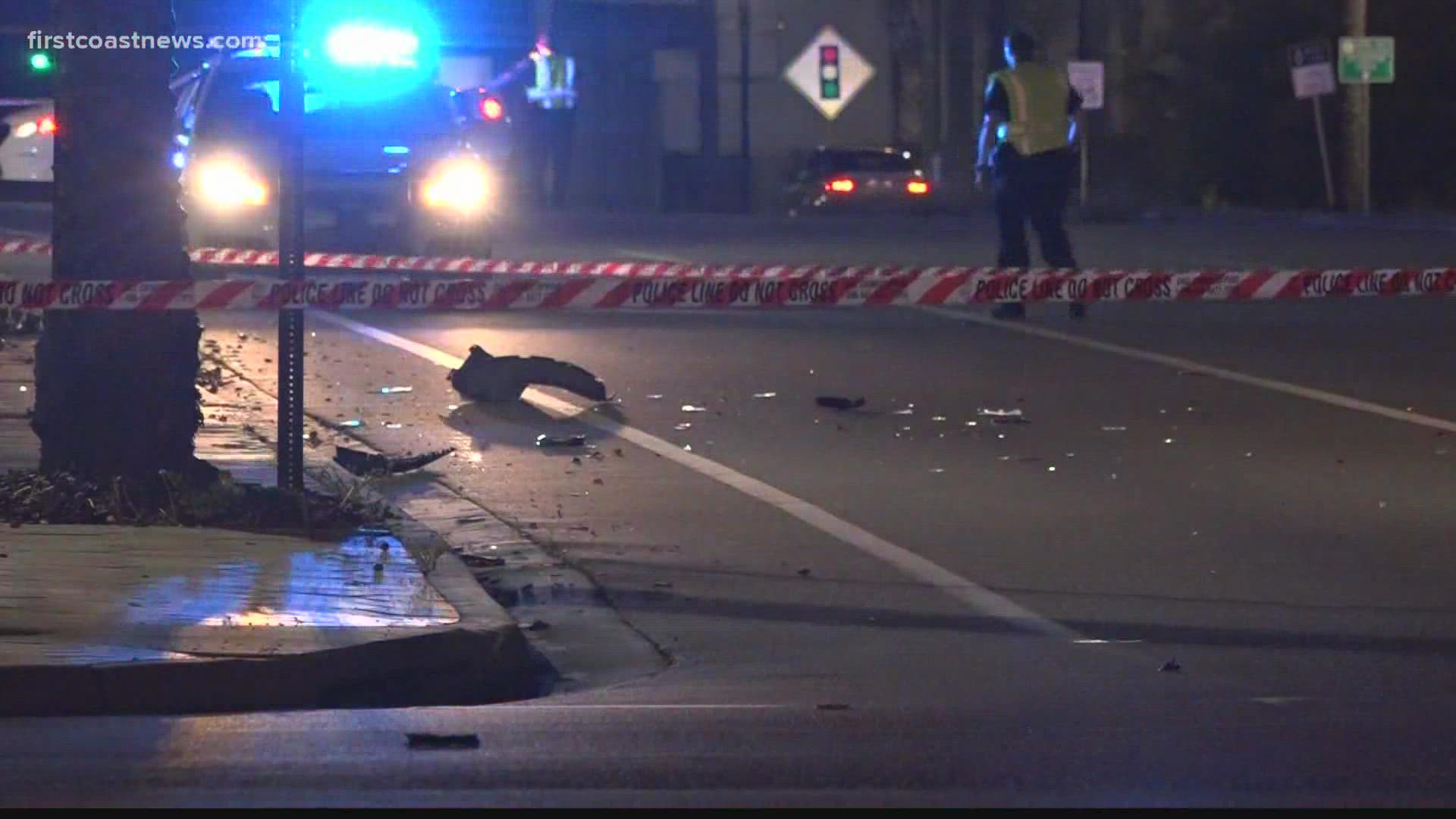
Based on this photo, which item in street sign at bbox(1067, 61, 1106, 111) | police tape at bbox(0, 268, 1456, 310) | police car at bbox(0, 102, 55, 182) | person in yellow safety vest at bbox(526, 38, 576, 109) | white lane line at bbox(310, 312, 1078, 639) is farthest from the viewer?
street sign at bbox(1067, 61, 1106, 111)

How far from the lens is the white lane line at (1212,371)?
1375cm

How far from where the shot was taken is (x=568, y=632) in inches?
329

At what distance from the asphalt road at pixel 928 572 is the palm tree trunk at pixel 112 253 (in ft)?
5.26

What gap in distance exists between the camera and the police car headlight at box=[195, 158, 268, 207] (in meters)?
22.5

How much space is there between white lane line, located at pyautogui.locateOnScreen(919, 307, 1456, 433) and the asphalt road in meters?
0.05

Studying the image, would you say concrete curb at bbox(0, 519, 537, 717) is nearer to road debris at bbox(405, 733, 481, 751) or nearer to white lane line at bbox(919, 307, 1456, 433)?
road debris at bbox(405, 733, 481, 751)

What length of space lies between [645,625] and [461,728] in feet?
5.60

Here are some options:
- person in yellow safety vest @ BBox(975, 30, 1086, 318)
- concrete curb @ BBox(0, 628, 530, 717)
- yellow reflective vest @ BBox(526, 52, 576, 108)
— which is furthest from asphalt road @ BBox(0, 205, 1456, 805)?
yellow reflective vest @ BBox(526, 52, 576, 108)

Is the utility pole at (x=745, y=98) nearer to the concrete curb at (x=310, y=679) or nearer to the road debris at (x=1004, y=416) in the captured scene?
the road debris at (x=1004, y=416)

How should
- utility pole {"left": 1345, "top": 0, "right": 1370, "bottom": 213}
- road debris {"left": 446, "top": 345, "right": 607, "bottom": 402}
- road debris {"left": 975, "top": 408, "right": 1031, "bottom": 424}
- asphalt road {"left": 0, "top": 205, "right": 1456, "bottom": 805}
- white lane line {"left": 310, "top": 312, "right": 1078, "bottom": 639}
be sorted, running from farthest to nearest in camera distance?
utility pole {"left": 1345, "top": 0, "right": 1370, "bottom": 213}, road debris {"left": 446, "top": 345, "right": 607, "bottom": 402}, road debris {"left": 975, "top": 408, "right": 1031, "bottom": 424}, white lane line {"left": 310, "top": 312, "right": 1078, "bottom": 639}, asphalt road {"left": 0, "top": 205, "right": 1456, "bottom": 805}

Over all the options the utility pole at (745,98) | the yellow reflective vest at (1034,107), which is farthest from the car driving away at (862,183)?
the yellow reflective vest at (1034,107)

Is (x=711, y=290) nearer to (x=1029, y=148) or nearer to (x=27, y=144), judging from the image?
(x=1029, y=148)

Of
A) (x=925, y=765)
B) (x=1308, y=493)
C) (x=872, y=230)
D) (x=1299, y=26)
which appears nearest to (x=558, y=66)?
(x=872, y=230)

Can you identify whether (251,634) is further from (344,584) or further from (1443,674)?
(1443,674)
